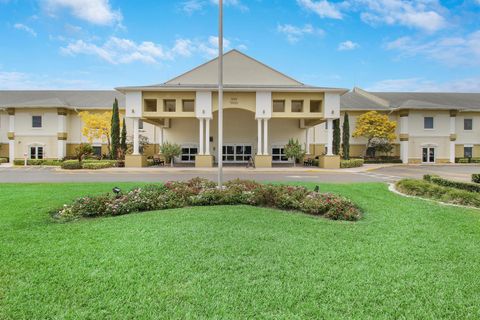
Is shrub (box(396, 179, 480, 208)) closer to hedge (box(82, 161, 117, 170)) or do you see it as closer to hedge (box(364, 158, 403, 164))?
hedge (box(82, 161, 117, 170))

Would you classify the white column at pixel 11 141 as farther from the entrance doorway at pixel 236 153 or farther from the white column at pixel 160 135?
the entrance doorway at pixel 236 153

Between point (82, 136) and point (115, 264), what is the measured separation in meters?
36.5

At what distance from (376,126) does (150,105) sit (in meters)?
25.0

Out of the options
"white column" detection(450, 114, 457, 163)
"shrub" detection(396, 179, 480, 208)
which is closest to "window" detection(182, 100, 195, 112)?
"shrub" detection(396, 179, 480, 208)

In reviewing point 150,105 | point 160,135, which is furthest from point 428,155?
point 150,105

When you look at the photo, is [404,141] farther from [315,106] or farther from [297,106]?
[297,106]

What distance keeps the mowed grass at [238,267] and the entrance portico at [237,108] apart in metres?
21.9

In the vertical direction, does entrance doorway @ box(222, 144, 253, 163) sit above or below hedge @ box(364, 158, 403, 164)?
above

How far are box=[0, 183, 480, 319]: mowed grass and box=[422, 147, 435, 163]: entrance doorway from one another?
3395 cm

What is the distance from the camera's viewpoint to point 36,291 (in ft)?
12.6

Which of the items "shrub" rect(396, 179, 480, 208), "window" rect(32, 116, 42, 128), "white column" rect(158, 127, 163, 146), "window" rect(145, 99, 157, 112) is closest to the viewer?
"shrub" rect(396, 179, 480, 208)

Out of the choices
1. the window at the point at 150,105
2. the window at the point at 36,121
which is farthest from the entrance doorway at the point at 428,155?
the window at the point at 36,121

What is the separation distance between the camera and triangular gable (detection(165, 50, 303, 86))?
3231 centimetres

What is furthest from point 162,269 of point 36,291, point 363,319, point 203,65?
point 203,65
